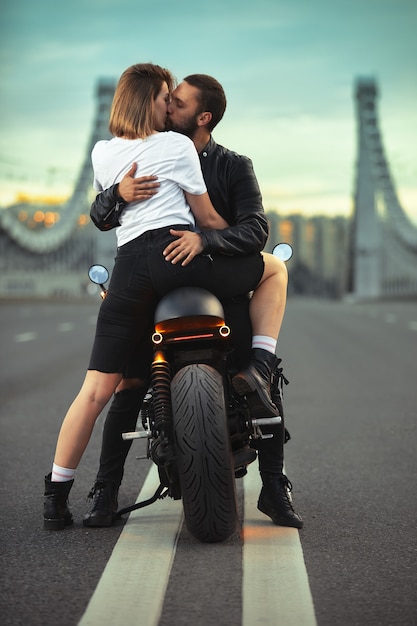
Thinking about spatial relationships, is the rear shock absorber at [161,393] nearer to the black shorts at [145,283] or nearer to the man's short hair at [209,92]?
the black shorts at [145,283]

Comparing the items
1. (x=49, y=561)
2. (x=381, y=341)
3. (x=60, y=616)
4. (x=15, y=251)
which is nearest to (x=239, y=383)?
(x=49, y=561)

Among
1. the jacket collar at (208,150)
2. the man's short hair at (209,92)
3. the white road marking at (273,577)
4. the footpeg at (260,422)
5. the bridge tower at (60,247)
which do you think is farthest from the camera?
the bridge tower at (60,247)

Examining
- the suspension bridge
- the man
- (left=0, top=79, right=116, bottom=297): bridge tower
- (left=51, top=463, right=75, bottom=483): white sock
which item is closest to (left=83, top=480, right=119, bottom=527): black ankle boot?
the man

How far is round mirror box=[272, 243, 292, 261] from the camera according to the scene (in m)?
3.99

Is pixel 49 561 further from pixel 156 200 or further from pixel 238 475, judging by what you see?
pixel 156 200

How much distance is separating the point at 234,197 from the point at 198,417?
0.81 m

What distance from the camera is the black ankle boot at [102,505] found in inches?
151

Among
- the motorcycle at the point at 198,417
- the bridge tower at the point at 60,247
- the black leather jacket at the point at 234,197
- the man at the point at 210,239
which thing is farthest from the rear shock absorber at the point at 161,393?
the bridge tower at the point at 60,247

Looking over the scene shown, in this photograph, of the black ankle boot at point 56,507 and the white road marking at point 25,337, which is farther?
the white road marking at point 25,337

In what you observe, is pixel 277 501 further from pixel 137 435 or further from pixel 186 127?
pixel 186 127

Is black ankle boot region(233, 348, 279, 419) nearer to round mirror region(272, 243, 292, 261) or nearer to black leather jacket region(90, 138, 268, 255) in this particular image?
black leather jacket region(90, 138, 268, 255)

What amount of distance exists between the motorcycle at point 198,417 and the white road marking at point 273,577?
0.16 m

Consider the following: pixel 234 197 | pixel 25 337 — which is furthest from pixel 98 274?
pixel 25 337

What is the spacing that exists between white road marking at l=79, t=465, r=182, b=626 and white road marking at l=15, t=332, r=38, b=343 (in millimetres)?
12701
